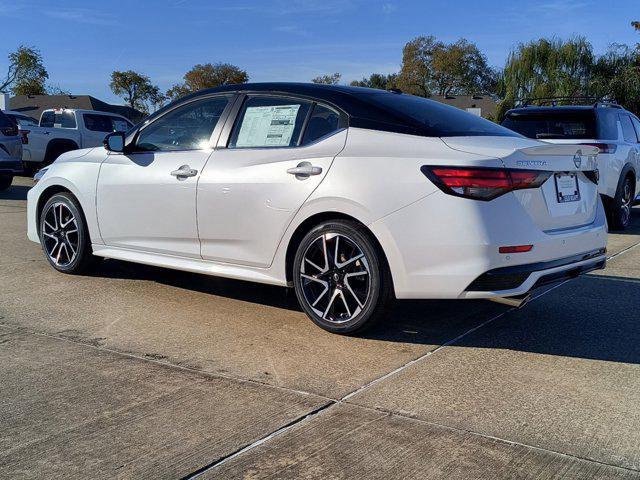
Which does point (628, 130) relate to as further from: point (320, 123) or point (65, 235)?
point (65, 235)

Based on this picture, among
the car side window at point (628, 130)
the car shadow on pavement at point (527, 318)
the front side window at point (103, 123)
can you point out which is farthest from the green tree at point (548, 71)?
the car shadow on pavement at point (527, 318)

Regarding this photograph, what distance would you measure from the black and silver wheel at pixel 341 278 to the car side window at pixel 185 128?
4.35 feet

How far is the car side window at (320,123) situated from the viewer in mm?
4746

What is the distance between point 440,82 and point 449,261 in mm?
83062

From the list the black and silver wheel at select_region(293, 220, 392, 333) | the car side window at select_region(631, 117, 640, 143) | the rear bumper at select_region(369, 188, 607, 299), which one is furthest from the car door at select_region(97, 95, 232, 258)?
the car side window at select_region(631, 117, 640, 143)

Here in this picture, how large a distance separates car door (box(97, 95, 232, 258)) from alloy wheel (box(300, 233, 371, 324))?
3.41 feet

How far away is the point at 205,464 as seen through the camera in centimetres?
288

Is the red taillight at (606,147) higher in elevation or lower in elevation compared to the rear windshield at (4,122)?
lower

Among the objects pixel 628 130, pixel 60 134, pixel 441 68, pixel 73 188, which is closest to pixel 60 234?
pixel 73 188

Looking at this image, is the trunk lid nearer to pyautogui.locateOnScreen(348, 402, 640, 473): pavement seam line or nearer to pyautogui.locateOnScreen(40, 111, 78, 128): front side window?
pyautogui.locateOnScreen(348, 402, 640, 473): pavement seam line

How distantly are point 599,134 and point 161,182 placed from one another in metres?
6.44

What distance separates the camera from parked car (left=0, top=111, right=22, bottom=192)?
44.1 feet

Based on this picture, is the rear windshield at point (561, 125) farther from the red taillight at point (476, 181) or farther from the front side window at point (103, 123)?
the front side window at point (103, 123)

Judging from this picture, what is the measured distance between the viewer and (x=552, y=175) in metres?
4.38
